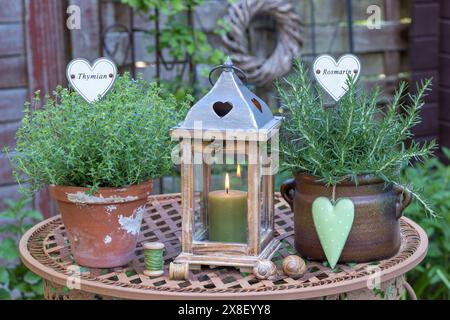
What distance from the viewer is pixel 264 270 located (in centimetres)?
144

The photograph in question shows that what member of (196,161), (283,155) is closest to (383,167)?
(283,155)

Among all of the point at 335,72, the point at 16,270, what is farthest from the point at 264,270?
the point at 16,270

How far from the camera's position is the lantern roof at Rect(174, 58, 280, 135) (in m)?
1.43

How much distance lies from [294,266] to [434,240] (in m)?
1.36

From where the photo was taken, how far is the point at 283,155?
1.53 metres

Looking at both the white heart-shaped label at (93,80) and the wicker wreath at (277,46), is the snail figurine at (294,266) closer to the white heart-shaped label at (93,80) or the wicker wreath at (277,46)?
the white heart-shaped label at (93,80)

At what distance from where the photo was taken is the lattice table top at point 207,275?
54.3 inches

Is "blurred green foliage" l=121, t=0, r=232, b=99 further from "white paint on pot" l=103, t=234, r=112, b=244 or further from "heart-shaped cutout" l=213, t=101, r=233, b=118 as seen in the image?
"white paint on pot" l=103, t=234, r=112, b=244

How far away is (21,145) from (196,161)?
346mm

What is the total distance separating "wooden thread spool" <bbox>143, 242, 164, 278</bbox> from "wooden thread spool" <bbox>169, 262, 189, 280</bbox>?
0.13 feet

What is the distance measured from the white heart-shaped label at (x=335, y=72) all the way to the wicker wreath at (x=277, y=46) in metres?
1.45

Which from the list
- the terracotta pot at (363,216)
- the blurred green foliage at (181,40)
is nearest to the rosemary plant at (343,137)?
the terracotta pot at (363,216)

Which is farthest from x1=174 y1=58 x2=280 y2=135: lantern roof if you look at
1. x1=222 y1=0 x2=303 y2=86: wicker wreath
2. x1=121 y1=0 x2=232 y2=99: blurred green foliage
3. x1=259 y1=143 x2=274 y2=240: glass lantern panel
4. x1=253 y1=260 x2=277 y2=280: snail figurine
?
x1=222 y1=0 x2=303 y2=86: wicker wreath
